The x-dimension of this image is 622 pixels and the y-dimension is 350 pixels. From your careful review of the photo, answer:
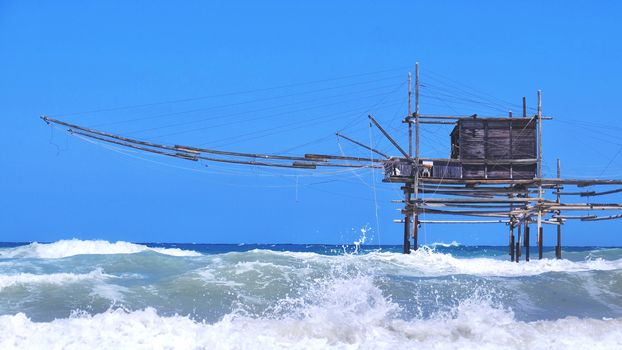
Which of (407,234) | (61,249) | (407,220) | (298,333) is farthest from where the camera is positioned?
(61,249)

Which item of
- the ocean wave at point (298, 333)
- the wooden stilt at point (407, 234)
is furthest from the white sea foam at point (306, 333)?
the wooden stilt at point (407, 234)

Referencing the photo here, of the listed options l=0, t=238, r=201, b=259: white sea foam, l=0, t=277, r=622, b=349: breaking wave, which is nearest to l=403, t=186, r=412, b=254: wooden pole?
l=0, t=277, r=622, b=349: breaking wave

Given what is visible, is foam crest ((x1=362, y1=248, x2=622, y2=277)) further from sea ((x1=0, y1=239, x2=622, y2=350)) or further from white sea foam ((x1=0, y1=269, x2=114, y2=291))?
white sea foam ((x1=0, y1=269, x2=114, y2=291))

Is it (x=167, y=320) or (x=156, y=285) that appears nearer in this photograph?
(x=167, y=320)

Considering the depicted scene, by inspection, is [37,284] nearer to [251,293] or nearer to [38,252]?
[251,293]

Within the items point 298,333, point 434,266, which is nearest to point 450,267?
point 434,266

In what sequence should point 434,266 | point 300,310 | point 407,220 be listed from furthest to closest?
1. point 407,220
2. point 434,266
3. point 300,310

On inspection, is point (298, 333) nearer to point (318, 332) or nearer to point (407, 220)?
point (318, 332)

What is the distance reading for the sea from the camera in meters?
9.16

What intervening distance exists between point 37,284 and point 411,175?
11.7 m

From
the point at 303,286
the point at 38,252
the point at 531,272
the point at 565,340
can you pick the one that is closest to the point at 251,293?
the point at 303,286

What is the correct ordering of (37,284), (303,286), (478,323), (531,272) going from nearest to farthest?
(478,323) → (37,284) → (303,286) → (531,272)

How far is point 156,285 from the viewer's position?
A: 46.6 feet

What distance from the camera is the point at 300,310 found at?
11117 mm
